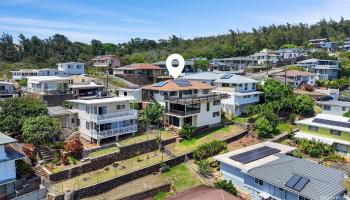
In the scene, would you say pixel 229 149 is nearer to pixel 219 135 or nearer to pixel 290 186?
pixel 219 135

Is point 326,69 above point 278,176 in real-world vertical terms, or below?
above

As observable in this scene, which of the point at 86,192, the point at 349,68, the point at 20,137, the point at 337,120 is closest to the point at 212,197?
the point at 86,192

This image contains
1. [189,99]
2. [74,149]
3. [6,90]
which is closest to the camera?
[74,149]

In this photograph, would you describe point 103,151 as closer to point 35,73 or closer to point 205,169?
point 205,169

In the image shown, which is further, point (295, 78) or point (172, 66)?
point (295, 78)

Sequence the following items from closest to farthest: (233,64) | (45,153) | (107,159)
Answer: (45,153) < (107,159) < (233,64)

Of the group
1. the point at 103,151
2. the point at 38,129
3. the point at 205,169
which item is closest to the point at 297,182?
the point at 205,169

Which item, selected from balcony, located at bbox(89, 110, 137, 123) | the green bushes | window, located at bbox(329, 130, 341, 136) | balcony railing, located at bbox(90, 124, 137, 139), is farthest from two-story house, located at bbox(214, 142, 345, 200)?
balcony, located at bbox(89, 110, 137, 123)

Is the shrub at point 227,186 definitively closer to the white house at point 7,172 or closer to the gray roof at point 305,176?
the gray roof at point 305,176

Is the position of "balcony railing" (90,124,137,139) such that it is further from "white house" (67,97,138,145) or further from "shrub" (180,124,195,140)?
"shrub" (180,124,195,140)
